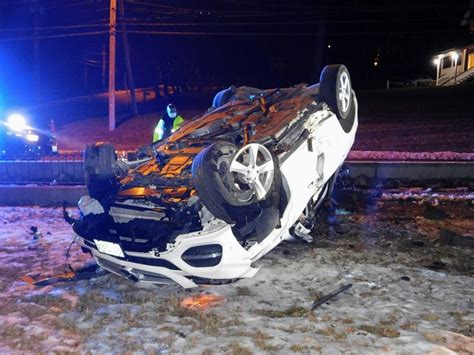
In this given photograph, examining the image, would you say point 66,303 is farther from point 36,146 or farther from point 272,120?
point 36,146

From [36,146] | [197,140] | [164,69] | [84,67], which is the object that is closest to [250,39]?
[164,69]

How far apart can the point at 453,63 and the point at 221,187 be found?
42.9 metres

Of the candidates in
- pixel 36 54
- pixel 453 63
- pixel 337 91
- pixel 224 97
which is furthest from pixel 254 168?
pixel 453 63

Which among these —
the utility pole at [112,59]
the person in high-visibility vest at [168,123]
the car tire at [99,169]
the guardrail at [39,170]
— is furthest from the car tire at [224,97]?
the utility pole at [112,59]

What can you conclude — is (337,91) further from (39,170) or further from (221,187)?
(39,170)

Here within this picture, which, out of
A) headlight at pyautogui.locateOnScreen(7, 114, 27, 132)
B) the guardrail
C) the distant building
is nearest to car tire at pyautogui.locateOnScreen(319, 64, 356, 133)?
the guardrail

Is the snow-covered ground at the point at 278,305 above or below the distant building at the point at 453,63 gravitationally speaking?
below

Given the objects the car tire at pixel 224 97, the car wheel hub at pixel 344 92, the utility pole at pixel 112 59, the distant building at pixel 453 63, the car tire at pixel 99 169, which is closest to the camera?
the car tire at pixel 99 169

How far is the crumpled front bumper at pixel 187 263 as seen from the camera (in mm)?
4195

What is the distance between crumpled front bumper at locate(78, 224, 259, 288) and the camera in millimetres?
4195

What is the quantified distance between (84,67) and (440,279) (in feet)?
124

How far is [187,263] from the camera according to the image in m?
4.23

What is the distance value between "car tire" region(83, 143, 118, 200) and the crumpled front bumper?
3.07 ft

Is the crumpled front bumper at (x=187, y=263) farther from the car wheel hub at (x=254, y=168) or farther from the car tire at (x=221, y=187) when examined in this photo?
the car wheel hub at (x=254, y=168)
